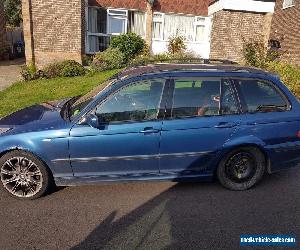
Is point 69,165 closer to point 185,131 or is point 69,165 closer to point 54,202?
point 54,202

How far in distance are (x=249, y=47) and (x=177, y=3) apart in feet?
16.1

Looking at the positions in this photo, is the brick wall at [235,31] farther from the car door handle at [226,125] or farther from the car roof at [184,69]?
the car door handle at [226,125]

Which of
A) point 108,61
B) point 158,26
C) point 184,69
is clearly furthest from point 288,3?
point 184,69

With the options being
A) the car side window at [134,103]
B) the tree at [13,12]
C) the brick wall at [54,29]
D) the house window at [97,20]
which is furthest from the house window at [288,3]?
the tree at [13,12]

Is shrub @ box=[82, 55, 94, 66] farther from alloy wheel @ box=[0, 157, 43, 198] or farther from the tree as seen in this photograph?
the tree

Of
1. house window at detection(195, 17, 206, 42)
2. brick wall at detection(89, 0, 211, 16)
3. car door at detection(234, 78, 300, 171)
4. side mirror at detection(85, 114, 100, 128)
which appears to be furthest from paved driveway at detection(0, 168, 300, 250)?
house window at detection(195, 17, 206, 42)

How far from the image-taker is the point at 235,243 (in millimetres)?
3594

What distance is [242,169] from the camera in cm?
468

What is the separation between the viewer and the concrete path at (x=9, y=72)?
39.7ft

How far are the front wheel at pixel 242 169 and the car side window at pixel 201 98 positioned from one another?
670 millimetres

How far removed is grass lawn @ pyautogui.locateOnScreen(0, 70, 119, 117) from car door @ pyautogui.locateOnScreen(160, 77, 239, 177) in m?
4.65

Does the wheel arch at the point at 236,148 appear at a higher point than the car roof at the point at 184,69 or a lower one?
lower

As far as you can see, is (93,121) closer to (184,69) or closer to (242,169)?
(184,69)

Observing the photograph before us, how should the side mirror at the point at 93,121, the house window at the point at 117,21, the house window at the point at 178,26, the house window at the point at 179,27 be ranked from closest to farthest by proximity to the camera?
the side mirror at the point at 93,121 < the house window at the point at 117,21 < the house window at the point at 179,27 < the house window at the point at 178,26
